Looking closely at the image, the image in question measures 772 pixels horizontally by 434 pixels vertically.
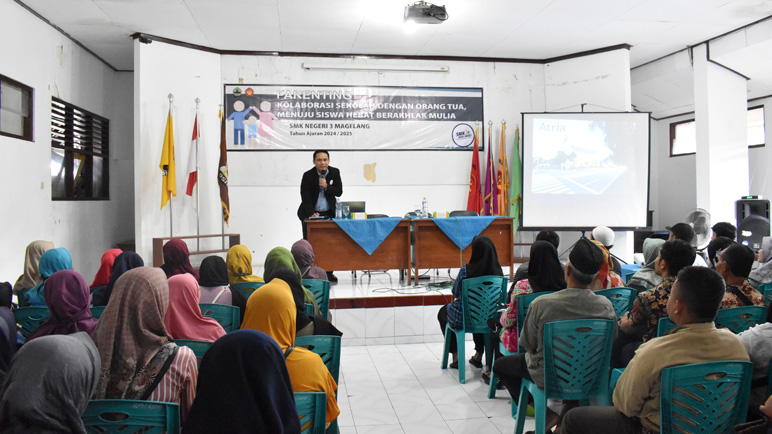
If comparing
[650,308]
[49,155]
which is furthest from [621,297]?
[49,155]

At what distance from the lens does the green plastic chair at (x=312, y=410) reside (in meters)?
1.58

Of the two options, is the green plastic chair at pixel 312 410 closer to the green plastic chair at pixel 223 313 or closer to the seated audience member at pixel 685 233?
the green plastic chair at pixel 223 313

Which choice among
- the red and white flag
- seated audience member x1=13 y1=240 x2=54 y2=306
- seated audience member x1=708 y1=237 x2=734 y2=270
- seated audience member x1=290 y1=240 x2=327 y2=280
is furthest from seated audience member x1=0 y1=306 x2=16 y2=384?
the red and white flag

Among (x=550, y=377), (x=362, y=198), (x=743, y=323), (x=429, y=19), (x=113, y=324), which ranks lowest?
(x=550, y=377)

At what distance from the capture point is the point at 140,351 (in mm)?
1696

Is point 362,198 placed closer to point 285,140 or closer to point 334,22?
point 285,140

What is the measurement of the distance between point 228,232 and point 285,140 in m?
1.55

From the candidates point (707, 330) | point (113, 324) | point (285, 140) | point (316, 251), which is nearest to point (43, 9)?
point (285, 140)

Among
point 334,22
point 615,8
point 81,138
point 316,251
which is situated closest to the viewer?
point 316,251

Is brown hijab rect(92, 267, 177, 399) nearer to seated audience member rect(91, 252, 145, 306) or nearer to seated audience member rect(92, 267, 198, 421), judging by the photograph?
seated audience member rect(92, 267, 198, 421)

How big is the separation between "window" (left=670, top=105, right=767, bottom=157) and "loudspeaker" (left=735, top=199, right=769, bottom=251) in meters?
1.63

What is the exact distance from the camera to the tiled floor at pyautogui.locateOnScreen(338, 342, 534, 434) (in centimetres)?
281

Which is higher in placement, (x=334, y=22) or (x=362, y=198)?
(x=334, y=22)

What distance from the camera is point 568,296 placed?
231 cm
